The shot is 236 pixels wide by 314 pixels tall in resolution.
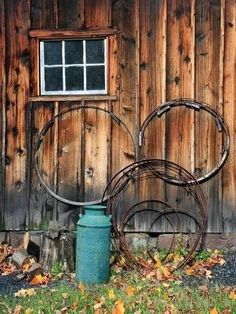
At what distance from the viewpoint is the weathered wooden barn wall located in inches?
292

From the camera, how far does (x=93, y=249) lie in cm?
658

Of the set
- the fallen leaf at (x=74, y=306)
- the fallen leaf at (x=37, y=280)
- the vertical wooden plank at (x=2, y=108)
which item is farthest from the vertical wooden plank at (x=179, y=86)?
the fallen leaf at (x=74, y=306)

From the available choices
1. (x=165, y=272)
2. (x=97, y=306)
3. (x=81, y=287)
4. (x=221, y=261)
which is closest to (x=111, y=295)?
(x=97, y=306)

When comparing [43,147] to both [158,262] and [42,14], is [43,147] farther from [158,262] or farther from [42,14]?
[158,262]

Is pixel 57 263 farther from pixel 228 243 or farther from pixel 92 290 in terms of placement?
pixel 228 243

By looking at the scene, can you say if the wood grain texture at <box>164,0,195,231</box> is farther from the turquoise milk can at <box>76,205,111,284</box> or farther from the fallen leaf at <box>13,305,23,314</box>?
the fallen leaf at <box>13,305,23,314</box>

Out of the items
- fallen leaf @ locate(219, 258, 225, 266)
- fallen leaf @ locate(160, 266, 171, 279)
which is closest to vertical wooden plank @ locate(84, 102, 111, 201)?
fallen leaf @ locate(160, 266, 171, 279)

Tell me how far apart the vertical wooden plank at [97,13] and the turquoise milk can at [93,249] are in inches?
101

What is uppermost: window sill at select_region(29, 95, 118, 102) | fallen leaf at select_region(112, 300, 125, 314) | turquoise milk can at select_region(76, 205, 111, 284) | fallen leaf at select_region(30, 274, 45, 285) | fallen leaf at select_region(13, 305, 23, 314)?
window sill at select_region(29, 95, 118, 102)

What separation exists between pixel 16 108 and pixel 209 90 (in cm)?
261

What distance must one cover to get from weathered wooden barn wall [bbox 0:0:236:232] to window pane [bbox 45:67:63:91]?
19cm

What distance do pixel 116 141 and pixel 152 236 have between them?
4.45 feet

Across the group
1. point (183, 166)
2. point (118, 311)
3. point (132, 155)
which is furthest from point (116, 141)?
point (118, 311)

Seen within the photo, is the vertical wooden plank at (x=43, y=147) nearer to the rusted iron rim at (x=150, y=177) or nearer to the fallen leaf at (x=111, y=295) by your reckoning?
the rusted iron rim at (x=150, y=177)
